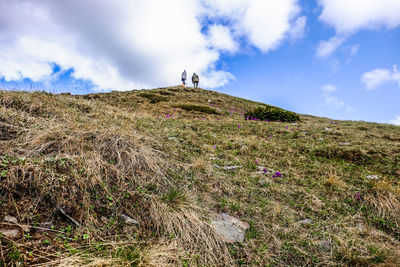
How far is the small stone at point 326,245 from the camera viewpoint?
115 inches

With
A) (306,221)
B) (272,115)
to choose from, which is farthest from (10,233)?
(272,115)

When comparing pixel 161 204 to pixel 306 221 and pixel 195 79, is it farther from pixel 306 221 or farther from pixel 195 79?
pixel 195 79

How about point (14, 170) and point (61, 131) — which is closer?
point (14, 170)

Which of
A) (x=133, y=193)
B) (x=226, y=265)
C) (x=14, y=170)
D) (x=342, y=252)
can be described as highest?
(x=14, y=170)

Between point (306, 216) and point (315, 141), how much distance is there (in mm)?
5732

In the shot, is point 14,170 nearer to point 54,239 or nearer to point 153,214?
point 54,239

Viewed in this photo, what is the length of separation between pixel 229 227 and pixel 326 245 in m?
1.41

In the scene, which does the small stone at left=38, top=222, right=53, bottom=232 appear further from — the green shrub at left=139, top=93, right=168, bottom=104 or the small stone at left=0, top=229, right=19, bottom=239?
the green shrub at left=139, top=93, right=168, bottom=104

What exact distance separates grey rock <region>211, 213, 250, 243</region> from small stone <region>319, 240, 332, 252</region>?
1.06 metres

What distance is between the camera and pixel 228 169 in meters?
5.36

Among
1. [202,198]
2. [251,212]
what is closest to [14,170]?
[202,198]

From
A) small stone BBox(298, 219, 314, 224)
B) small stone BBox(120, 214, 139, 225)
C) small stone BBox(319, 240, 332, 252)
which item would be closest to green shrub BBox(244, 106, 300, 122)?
small stone BBox(298, 219, 314, 224)

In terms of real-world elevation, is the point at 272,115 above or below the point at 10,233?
above

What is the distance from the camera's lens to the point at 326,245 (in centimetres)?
299
